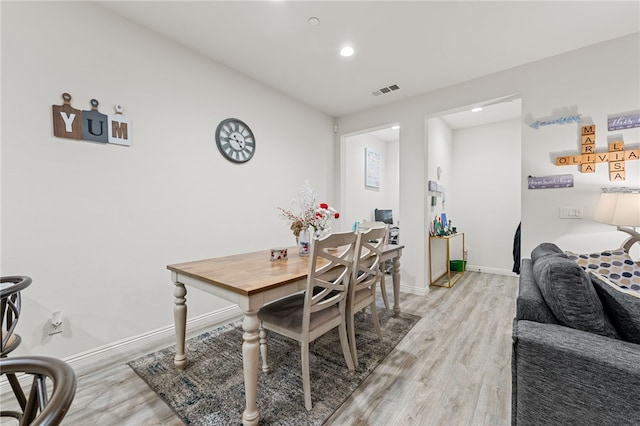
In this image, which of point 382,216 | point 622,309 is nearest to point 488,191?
point 382,216

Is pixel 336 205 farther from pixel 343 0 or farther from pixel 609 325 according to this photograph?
pixel 609 325

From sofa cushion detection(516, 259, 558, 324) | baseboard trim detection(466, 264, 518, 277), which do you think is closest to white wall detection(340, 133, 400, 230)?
baseboard trim detection(466, 264, 518, 277)

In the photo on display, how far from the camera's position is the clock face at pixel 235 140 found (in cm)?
267

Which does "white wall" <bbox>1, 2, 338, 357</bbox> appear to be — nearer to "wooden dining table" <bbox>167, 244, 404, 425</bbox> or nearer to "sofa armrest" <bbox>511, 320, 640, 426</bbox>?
"wooden dining table" <bbox>167, 244, 404, 425</bbox>

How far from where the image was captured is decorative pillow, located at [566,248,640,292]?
55.4 inches

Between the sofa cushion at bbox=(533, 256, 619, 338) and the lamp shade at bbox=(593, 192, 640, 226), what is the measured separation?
1322 mm

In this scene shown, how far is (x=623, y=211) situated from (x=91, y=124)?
3.90 meters

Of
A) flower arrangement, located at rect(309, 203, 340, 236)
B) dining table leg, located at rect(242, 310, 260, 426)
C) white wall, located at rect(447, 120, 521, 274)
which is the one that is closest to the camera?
dining table leg, located at rect(242, 310, 260, 426)

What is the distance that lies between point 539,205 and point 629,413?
2.23 meters

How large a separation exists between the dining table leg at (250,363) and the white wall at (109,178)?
1343 millimetres

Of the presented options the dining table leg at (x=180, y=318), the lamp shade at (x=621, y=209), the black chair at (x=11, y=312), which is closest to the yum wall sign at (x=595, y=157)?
the lamp shade at (x=621, y=209)

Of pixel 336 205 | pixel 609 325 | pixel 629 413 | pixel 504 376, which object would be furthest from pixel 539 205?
pixel 336 205

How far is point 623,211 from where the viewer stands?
191 centimetres

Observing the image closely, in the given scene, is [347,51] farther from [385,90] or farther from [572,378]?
[572,378]
